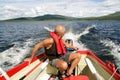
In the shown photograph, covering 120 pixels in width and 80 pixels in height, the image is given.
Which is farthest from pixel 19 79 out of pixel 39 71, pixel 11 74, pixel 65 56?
pixel 65 56

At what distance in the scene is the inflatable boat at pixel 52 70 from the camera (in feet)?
17.2

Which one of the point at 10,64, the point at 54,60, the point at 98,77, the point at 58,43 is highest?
the point at 58,43

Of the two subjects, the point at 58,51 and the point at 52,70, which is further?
the point at 52,70

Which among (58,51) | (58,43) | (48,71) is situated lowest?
(48,71)

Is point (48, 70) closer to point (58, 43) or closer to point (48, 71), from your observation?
point (48, 71)

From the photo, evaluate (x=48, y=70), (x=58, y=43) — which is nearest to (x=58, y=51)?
(x=58, y=43)

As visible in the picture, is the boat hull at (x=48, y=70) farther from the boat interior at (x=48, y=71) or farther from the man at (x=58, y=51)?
the man at (x=58, y=51)

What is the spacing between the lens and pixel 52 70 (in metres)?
6.73

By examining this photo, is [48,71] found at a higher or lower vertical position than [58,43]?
lower

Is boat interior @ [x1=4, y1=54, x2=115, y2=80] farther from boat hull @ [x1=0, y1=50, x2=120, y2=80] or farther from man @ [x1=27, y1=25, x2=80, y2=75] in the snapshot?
man @ [x1=27, y1=25, x2=80, y2=75]

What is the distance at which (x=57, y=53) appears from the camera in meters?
5.54

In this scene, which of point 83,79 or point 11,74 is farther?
point 11,74

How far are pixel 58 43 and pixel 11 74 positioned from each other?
121 centimetres

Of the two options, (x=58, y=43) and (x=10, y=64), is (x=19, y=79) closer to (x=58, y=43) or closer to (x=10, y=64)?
(x=58, y=43)
